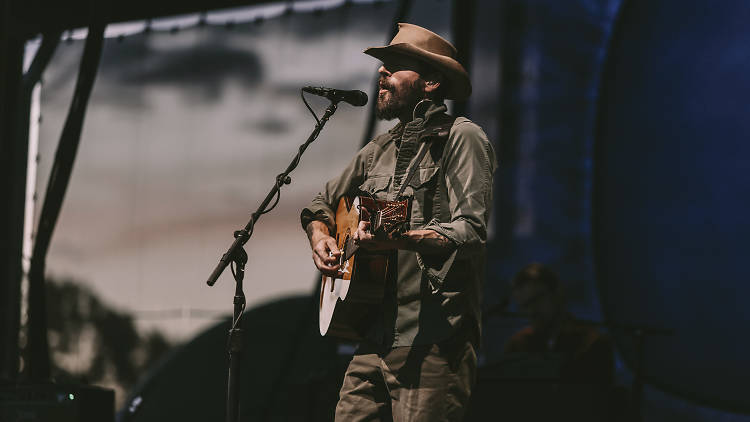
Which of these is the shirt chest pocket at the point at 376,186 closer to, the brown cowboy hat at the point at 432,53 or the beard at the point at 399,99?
the beard at the point at 399,99

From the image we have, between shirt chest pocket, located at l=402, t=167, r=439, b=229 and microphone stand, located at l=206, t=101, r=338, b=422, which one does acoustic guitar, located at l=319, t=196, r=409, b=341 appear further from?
microphone stand, located at l=206, t=101, r=338, b=422

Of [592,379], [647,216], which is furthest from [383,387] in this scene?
[647,216]

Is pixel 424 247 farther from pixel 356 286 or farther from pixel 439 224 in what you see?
pixel 356 286

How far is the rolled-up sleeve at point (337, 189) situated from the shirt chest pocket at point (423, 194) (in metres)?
0.30

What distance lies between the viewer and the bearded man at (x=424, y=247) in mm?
2148

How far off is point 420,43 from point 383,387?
0.97 m

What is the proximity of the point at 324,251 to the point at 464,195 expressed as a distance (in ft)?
1.46

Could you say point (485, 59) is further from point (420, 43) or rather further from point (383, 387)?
point (383, 387)

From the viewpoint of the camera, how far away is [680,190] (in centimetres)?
475

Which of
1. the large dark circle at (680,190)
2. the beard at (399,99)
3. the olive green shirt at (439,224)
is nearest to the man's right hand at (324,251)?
the olive green shirt at (439,224)

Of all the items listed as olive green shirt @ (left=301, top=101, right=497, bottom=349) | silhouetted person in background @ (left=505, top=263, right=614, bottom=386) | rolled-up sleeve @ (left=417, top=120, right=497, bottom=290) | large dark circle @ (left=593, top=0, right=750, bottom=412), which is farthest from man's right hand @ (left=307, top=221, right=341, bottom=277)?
large dark circle @ (left=593, top=0, right=750, bottom=412)

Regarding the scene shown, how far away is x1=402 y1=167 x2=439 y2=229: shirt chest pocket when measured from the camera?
227cm

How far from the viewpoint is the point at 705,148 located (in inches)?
183

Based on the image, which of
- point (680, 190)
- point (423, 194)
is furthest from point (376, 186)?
point (680, 190)
